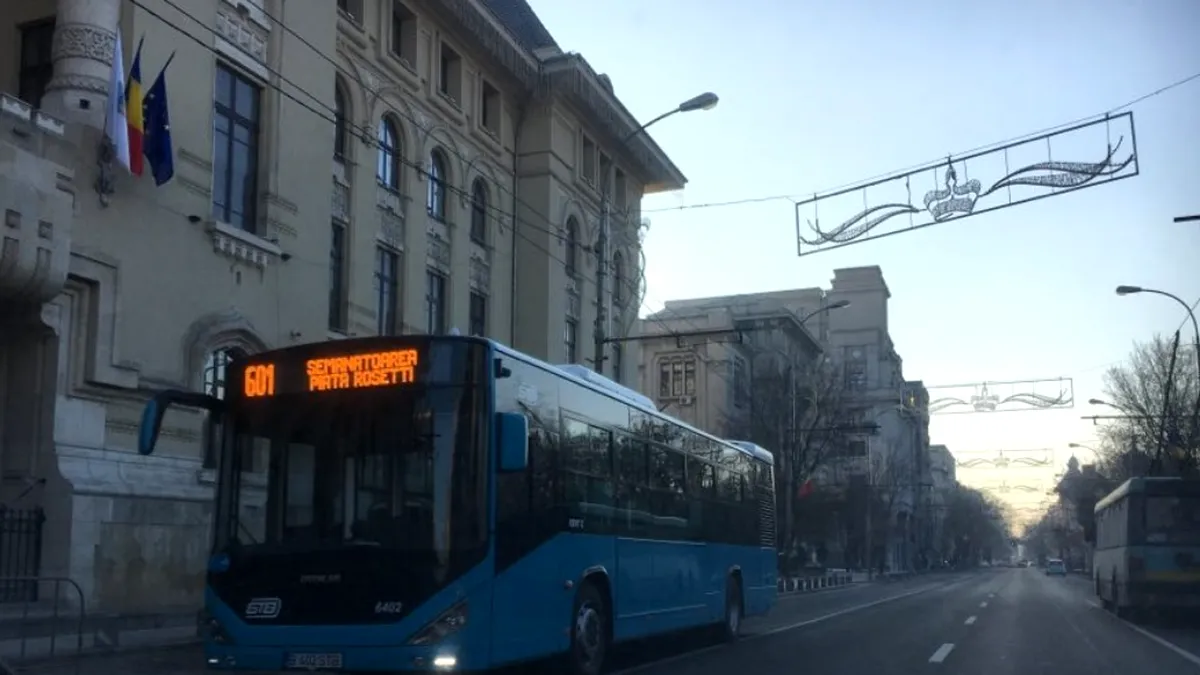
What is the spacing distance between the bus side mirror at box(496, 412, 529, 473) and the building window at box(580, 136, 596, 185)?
27652 mm

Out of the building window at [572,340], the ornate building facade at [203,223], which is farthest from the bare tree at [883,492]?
the ornate building facade at [203,223]

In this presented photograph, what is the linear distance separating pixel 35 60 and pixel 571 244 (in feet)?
61.2

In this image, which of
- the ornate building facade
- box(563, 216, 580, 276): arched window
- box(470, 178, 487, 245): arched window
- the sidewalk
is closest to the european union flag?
the ornate building facade

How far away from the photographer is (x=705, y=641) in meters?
18.8

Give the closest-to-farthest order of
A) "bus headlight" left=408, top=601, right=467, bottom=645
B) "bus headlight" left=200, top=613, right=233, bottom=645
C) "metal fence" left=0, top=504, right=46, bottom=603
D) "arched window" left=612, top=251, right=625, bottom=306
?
"bus headlight" left=408, top=601, right=467, bottom=645 → "bus headlight" left=200, top=613, right=233, bottom=645 → "metal fence" left=0, top=504, right=46, bottom=603 → "arched window" left=612, top=251, right=625, bottom=306

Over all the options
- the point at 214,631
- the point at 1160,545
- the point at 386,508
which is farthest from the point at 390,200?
the point at 386,508

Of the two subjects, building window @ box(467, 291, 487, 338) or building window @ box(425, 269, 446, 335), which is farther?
building window @ box(467, 291, 487, 338)

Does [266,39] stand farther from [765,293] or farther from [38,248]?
[765,293]

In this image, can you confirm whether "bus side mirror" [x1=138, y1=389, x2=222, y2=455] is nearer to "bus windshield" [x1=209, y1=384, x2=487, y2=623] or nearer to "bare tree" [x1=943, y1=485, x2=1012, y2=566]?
"bus windshield" [x1=209, y1=384, x2=487, y2=623]

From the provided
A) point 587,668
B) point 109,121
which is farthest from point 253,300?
point 587,668

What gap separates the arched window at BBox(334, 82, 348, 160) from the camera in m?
26.2

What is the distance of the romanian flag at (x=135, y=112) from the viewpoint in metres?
18.5

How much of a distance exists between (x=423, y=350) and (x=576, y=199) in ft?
86.5

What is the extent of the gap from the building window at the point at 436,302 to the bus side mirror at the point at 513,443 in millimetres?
19742
